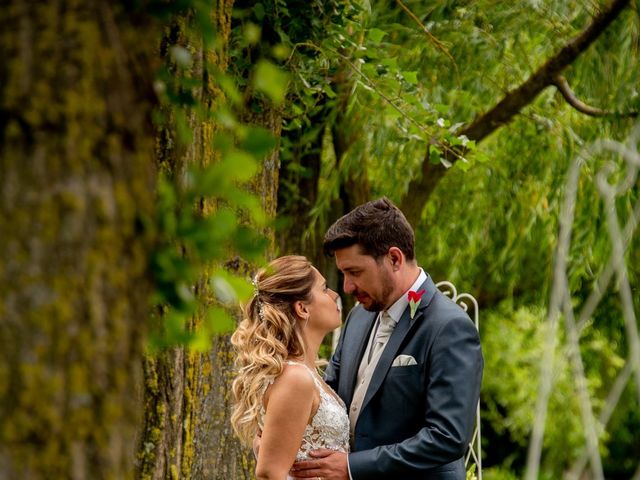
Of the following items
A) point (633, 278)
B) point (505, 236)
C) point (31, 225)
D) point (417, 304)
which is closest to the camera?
point (31, 225)

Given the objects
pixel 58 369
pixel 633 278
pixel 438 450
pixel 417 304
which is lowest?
pixel 633 278

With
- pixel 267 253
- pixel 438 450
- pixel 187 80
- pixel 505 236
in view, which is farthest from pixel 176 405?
pixel 505 236

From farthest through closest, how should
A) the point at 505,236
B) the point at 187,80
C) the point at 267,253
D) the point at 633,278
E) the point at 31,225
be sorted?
the point at 505,236
the point at 633,278
the point at 267,253
the point at 187,80
the point at 31,225

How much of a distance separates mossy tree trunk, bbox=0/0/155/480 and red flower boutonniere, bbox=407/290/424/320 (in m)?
2.05

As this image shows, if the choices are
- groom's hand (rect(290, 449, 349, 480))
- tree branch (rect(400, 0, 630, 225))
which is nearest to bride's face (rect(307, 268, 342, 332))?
groom's hand (rect(290, 449, 349, 480))

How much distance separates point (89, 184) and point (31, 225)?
0.23 feet

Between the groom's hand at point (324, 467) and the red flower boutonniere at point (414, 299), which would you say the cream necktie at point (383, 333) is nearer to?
the red flower boutonniere at point (414, 299)

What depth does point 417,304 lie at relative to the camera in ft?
9.86

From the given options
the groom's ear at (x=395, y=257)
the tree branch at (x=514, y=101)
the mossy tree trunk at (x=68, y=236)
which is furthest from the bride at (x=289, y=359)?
the tree branch at (x=514, y=101)

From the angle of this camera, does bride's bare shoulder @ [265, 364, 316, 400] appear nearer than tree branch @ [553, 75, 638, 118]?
Yes

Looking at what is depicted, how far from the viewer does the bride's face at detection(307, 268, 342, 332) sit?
3.01 m

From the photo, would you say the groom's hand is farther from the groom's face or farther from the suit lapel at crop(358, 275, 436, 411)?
the groom's face

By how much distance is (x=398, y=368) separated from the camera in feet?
9.64

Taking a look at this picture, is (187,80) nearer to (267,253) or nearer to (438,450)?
(438,450)
